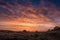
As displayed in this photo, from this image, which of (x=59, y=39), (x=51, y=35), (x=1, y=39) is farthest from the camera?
(x=51, y=35)

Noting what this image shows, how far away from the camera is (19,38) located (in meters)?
33.8

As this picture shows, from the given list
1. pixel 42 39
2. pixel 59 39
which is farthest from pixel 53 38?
pixel 42 39

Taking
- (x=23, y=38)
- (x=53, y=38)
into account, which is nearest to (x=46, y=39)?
(x=53, y=38)

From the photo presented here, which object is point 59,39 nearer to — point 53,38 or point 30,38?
Result: point 53,38

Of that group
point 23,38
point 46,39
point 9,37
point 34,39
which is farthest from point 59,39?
point 9,37

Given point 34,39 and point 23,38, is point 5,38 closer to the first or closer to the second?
point 23,38

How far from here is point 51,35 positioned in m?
39.4

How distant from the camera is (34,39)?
113ft

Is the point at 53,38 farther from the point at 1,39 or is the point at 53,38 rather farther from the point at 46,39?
the point at 1,39

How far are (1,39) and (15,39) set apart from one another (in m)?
3.32

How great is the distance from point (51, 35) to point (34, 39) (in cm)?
715

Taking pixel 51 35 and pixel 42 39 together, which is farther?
pixel 51 35

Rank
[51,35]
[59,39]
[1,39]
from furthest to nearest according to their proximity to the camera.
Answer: [51,35] < [59,39] < [1,39]

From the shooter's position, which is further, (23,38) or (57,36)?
(57,36)
